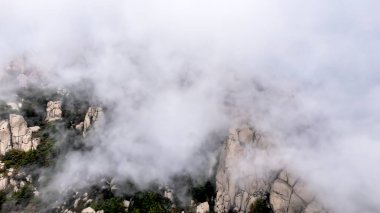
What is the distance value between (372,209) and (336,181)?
18.1 m

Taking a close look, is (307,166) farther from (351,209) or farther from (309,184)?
(351,209)

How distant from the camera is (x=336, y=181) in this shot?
7367 inches

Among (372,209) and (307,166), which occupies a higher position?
(307,166)

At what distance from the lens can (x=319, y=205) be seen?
605 feet

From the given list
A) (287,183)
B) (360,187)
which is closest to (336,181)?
(360,187)

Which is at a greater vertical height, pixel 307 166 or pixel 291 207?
pixel 307 166

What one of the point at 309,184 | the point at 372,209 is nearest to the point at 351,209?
the point at 372,209

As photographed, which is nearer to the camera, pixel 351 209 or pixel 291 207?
pixel 351 209

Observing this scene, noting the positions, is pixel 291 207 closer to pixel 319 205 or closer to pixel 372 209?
pixel 319 205

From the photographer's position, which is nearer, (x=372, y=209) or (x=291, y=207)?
(x=372, y=209)

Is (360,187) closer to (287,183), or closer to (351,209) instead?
(351,209)

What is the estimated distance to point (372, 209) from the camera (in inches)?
6954

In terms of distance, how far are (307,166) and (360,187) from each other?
24.7 m

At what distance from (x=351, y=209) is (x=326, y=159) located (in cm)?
2794
